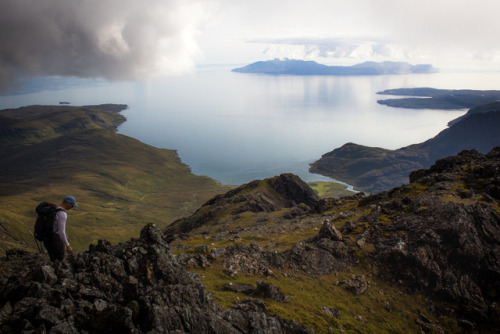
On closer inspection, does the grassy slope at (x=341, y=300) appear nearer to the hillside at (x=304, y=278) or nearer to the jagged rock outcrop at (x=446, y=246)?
the hillside at (x=304, y=278)

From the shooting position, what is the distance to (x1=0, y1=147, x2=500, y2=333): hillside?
48.3 feet

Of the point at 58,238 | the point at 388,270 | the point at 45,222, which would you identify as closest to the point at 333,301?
the point at 388,270

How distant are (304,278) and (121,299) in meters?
21.5

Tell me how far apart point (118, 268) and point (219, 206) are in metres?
79.2

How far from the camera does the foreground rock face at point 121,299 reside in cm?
1316

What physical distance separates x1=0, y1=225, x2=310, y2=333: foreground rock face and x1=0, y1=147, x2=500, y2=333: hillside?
6cm

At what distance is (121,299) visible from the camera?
16156mm

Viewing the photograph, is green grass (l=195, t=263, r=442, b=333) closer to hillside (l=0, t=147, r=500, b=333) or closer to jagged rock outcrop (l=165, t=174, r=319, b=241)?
hillside (l=0, t=147, r=500, b=333)

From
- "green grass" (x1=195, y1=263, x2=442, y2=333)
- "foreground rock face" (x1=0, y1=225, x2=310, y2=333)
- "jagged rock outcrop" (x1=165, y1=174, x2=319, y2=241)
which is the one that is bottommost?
"jagged rock outcrop" (x1=165, y1=174, x2=319, y2=241)

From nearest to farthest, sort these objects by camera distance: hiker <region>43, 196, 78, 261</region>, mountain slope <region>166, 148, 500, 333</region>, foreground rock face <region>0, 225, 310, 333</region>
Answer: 1. foreground rock face <region>0, 225, 310, 333</region>
2. hiker <region>43, 196, 78, 261</region>
3. mountain slope <region>166, 148, 500, 333</region>

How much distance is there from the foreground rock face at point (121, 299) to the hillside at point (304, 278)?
0.06 metres

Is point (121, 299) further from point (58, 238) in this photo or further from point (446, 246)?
point (446, 246)

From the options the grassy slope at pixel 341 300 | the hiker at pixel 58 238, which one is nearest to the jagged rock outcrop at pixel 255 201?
the grassy slope at pixel 341 300

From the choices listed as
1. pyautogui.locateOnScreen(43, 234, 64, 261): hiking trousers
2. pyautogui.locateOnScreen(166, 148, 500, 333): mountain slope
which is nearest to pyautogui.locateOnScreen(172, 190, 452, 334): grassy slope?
pyautogui.locateOnScreen(166, 148, 500, 333): mountain slope
